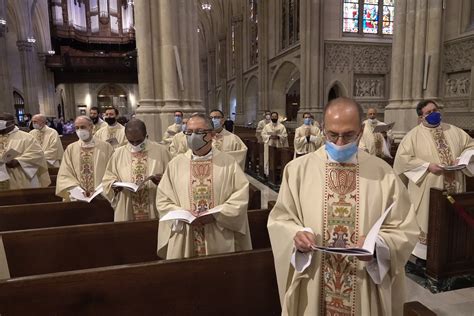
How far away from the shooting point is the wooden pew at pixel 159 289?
6.81 ft

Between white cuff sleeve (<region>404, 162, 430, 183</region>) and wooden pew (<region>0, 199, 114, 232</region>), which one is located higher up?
white cuff sleeve (<region>404, 162, 430, 183</region>)

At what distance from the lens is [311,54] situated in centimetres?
1636

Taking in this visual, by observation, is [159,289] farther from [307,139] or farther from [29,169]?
[307,139]

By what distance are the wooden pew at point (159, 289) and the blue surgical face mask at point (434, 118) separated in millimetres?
3105

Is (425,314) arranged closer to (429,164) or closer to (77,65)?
(429,164)

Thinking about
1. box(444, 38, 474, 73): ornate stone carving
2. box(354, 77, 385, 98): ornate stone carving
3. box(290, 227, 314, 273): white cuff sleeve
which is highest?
box(444, 38, 474, 73): ornate stone carving

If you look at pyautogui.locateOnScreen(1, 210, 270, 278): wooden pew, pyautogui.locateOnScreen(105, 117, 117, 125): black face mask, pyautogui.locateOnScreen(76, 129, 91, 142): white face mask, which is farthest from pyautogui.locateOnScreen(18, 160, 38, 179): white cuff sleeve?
pyautogui.locateOnScreen(1, 210, 270, 278): wooden pew

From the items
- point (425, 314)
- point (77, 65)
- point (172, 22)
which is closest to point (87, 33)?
point (77, 65)

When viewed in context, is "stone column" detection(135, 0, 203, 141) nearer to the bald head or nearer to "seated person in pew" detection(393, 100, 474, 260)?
"seated person in pew" detection(393, 100, 474, 260)

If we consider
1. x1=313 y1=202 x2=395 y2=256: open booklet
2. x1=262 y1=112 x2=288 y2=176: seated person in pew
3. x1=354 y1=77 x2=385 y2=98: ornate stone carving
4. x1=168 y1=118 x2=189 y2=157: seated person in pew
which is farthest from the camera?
x1=354 y1=77 x2=385 y2=98: ornate stone carving

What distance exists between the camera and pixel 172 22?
7.96m

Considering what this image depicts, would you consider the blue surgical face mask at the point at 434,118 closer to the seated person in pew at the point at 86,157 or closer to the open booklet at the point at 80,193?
the open booklet at the point at 80,193

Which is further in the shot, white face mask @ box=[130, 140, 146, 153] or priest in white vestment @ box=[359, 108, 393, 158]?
priest in white vestment @ box=[359, 108, 393, 158]

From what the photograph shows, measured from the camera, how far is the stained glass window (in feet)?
55.3
